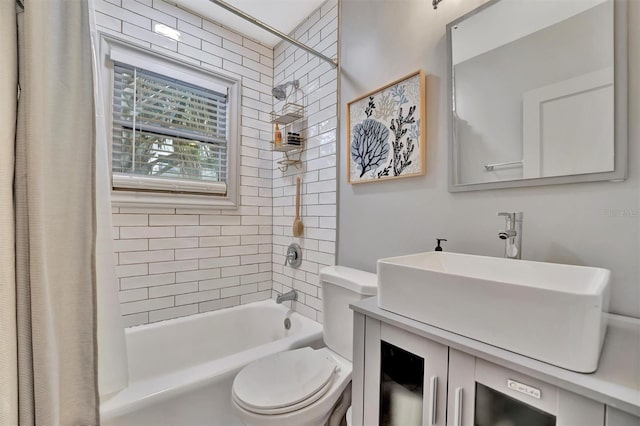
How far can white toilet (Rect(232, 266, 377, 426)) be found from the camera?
112 centimetres

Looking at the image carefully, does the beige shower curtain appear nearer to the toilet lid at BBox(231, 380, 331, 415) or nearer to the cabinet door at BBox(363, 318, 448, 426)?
the toilet lid at BBox(231, 380, 331, 415)

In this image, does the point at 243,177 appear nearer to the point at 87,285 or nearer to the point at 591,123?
the point at 87,285

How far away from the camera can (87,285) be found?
884 mm

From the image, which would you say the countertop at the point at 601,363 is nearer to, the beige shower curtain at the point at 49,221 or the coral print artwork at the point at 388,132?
the coral print artwork at the point at 388,132

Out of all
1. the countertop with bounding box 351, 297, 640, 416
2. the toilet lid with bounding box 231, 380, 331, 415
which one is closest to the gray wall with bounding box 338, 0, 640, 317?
the countertop with bounding box 351, 297, 640, 416

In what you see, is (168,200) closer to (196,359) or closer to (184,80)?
(184,80)

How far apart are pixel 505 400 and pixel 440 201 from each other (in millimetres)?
825

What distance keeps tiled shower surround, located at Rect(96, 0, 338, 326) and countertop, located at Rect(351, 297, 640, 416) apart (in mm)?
1182

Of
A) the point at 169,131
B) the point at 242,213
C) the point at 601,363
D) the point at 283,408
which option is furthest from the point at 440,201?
the point at 169,131

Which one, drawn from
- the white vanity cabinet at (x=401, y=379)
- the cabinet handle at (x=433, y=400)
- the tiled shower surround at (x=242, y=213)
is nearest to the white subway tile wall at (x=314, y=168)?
the tiled shower surround at (x=242, y=213)

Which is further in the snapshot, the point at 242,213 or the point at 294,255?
the point at 242,213

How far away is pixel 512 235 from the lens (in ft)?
3.27

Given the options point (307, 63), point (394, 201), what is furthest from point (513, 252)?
point (307, 63)

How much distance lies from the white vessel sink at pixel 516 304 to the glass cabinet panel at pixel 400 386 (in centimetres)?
13
